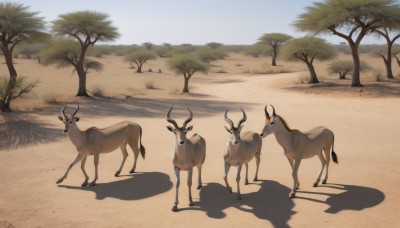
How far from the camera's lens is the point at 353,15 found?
26.2 m

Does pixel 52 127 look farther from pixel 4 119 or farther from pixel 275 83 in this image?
→ pixel 275 83

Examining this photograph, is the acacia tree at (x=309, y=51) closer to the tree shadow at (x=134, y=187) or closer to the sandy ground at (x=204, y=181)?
the sandy ground at (x=204, y=181)

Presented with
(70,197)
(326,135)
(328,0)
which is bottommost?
(70,197)

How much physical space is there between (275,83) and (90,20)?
1779 cm

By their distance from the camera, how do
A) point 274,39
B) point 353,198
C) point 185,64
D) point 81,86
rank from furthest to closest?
point 274,39, point 185,64, point 81,86, point 353,198

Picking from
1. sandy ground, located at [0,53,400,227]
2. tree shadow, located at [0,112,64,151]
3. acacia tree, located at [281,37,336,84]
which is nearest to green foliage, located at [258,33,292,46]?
acacia tree, located at [281,37,336,84]

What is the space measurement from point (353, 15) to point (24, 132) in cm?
2327

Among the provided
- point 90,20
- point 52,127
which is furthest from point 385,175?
point 90,20

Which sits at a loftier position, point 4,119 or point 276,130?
point 276,130

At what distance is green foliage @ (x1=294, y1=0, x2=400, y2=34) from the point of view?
85.4 feet

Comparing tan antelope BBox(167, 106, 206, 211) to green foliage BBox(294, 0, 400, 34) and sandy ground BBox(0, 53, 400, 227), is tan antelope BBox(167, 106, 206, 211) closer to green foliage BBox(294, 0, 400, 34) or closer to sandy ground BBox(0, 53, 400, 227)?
sandy ground BBox(0, 53, 400, 227)

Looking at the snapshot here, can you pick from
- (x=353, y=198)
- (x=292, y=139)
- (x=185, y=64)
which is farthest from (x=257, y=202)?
(x=185, y=64)

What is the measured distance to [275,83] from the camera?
3397 centimetres

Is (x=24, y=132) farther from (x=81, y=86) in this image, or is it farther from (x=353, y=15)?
(x=353, y=15)
